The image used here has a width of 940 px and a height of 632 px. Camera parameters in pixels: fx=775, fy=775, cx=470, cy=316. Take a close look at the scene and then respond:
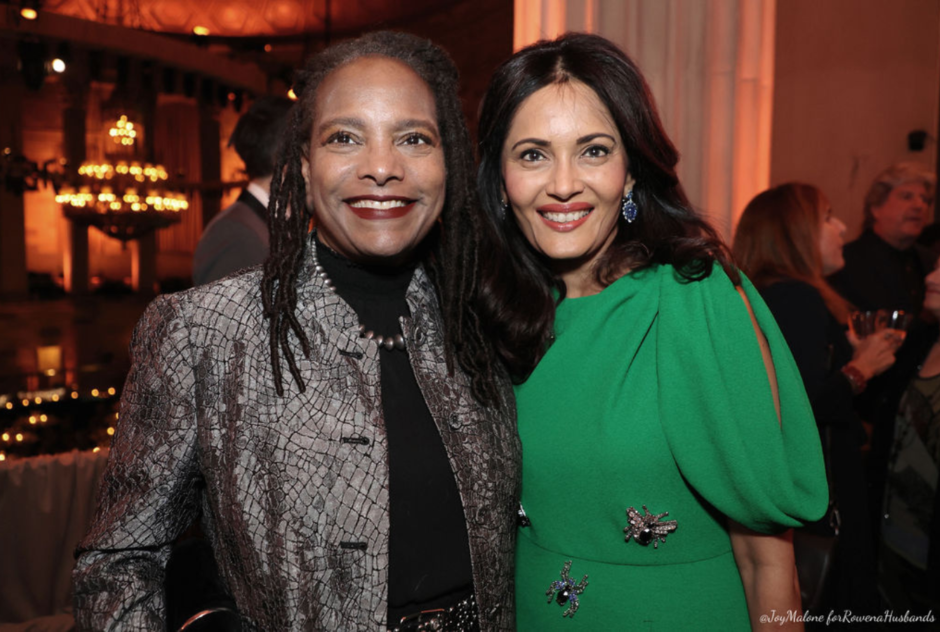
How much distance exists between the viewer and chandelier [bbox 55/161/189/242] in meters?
8.34

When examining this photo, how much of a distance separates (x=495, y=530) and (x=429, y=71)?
0.91 metres

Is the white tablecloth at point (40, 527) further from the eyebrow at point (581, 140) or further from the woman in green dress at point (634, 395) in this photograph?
the eyebrow at point (581, 140)

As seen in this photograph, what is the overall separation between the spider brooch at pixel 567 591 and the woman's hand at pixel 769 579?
0.36 metres

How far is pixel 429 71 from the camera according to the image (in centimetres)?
154

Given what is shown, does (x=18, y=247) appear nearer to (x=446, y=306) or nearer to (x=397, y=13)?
(x=397, y=13)

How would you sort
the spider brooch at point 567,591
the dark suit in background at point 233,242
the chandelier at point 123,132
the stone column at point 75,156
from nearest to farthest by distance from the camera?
the spider brooch at point 567,591, the dark suit in background at point 233,242, the chandelier at point 123,132, the stone column at point 75,156

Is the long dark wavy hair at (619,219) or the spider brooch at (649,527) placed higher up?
the long dark wavy hair at (619,219)

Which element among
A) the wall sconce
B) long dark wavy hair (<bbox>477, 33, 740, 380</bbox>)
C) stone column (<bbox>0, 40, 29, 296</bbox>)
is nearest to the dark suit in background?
long dark wavy hair (<bbox>477, 33, 740, 380</bbox>)

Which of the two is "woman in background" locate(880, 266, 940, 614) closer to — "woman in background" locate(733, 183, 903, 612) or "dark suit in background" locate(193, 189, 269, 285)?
"woman in background" locate(733, 183, 903, 612)

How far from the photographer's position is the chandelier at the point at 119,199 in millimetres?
8344

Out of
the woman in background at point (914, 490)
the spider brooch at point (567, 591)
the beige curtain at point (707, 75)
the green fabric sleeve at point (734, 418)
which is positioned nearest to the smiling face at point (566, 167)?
the green fabric sleeve at point (734, 418)

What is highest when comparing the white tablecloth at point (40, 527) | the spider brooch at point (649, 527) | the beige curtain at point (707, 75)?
the beige curtain at point (707, 75)

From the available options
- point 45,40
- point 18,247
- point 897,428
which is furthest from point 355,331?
point 18,247

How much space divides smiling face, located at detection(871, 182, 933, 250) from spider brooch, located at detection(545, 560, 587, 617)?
12.2 ft
